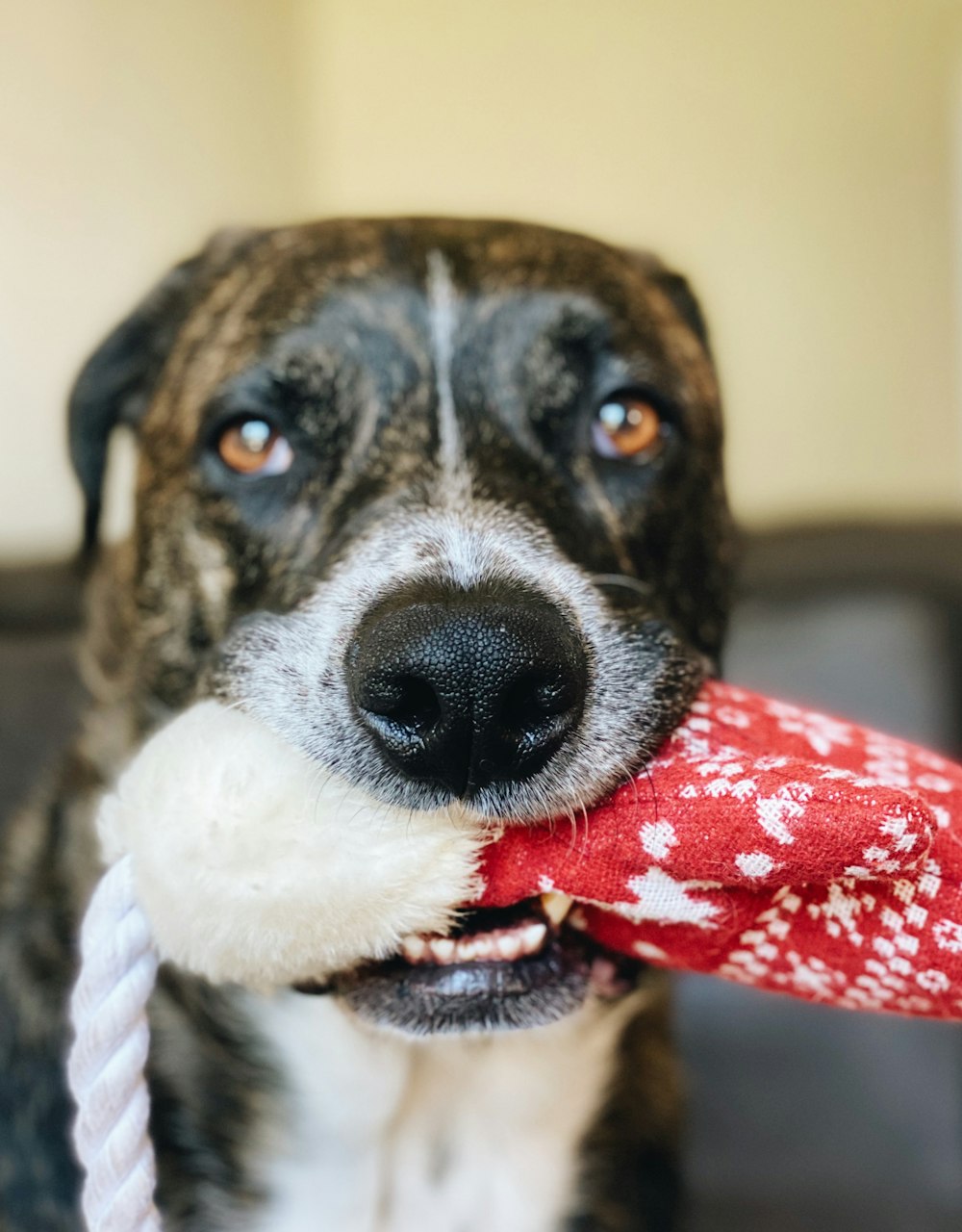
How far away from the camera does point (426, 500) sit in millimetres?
1247

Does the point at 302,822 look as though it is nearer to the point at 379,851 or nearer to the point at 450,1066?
the point at 379,851

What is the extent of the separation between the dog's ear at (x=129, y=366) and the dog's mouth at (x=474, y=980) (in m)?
1.02

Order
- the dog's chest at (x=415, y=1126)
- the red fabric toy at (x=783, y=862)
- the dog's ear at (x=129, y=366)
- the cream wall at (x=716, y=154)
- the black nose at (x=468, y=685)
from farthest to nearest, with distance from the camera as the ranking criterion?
the cream wall at (x=716, y=154) < the dog's ear at (x=129, y=366) < the dog's chest at (x=415, y=1126) < the black nose at (x=468, y=685) < the red fabric toy at (x=783, y=862)

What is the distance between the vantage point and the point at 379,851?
0.91m

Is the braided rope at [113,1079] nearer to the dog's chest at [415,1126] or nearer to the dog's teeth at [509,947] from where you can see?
the dog's teeth at [509,947]

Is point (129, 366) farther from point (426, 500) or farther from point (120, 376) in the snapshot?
point (426, 500)

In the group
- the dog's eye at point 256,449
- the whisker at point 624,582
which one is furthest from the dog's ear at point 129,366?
the whisker at point 624,582

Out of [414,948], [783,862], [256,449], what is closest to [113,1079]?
[414,948]

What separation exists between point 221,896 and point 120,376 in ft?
3.79

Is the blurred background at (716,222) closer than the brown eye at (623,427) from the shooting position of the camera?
No

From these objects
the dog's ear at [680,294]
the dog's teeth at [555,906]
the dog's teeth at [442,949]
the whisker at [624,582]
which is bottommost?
the dog's teeth at [442,949]

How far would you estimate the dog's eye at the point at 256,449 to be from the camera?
1446mm

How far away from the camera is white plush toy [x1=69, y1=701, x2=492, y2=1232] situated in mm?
879

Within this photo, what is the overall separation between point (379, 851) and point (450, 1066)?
0.68m
